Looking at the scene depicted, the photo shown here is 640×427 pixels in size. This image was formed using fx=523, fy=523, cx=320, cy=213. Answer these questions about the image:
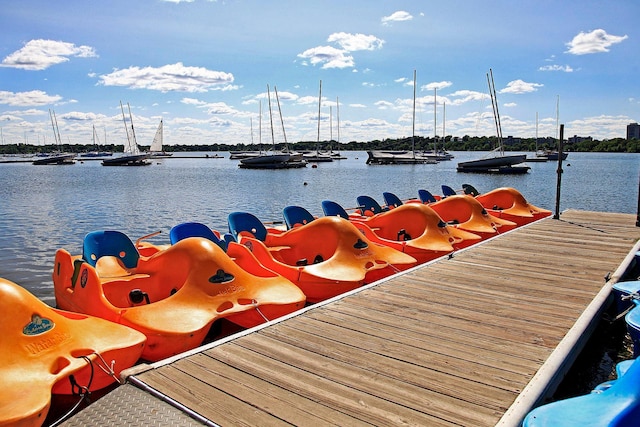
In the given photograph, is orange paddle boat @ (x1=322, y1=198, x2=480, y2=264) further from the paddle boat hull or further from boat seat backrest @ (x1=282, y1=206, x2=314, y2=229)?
boat seat backrest @ (x1=282, y1=206, x2=314, y2=229)

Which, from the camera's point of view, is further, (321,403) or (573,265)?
(573,265)

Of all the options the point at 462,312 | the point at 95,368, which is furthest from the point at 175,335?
the point at 462,312

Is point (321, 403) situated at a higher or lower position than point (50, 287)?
higher

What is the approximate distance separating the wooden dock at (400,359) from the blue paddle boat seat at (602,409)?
241 millimetres

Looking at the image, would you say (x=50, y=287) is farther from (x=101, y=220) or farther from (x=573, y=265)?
(x=101, y=220)

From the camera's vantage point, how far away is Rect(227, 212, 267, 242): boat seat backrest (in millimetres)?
8432

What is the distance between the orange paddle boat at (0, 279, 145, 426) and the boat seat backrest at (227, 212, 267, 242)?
12.5 feet

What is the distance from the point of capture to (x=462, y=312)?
197 inches

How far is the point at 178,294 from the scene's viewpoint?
5.51 m

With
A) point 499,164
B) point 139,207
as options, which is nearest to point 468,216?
point 139,207

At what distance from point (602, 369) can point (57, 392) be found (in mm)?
5202

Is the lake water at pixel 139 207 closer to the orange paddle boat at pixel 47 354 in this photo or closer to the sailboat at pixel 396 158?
the orange paddle boat at pixel 47 354

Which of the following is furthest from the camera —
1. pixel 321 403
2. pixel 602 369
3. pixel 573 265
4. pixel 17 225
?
pixel 17 225

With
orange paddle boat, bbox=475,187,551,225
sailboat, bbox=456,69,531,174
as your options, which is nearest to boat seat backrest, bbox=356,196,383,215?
orange paddle boat, bbox=475,187,551,225
